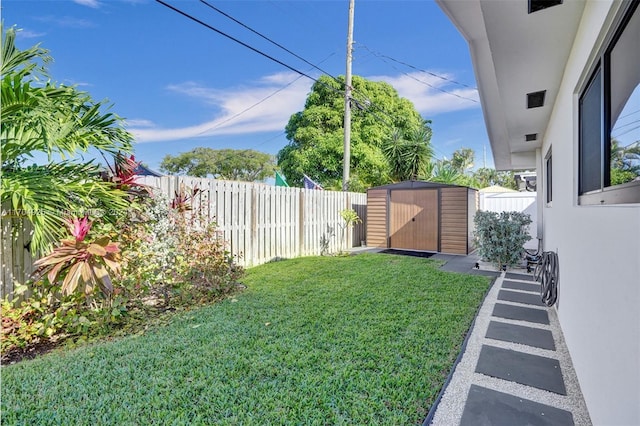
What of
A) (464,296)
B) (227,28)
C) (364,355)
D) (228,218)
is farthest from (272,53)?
(364,355)

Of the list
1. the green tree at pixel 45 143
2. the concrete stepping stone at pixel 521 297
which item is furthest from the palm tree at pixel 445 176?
the green tree at pixel 45 143

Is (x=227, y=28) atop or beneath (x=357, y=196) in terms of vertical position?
atop

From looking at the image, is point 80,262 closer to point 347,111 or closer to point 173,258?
point 173,258

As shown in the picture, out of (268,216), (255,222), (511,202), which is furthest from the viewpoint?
(511,202)

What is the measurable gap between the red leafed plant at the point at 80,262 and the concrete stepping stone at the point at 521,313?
4505 mm

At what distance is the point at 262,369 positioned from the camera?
244cm

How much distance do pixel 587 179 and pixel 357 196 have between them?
813cm

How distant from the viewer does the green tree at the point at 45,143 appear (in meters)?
2.60

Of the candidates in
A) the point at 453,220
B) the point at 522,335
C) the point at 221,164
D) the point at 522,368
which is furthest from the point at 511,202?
the point at 221,164

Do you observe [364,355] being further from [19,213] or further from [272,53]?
[272,53]

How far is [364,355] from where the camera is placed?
2.65 metres

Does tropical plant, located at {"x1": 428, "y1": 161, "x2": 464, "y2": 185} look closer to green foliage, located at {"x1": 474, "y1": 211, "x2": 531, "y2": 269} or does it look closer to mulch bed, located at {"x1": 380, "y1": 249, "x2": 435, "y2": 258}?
mulch bed, located at {"x1": 380, "y1": 249, "x2": 435, "y2": 258}

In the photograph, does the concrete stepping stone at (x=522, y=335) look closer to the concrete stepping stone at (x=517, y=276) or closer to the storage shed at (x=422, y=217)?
the concrete stepping stone at (x=517, y=276)

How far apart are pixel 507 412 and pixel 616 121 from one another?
1.90 meters
